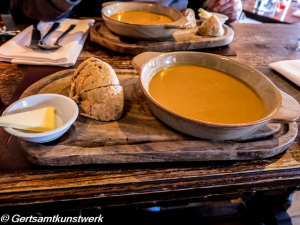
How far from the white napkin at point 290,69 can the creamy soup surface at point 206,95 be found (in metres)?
0.39

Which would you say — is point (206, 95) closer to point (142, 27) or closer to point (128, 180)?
point (128, 180)

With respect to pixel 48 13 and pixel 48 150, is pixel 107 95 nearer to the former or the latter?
pixel 48 150

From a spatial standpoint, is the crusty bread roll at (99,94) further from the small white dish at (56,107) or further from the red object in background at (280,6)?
the red object in background at (280,6)

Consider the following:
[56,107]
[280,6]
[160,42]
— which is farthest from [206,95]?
[280,6]

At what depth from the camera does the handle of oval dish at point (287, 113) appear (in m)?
0.56

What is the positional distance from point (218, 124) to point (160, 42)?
0.78 metres

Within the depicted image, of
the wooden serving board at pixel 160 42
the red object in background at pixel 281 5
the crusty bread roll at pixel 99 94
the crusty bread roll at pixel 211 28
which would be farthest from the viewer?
the red object in background at pixel 281 5

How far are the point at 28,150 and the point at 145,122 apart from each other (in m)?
0.31

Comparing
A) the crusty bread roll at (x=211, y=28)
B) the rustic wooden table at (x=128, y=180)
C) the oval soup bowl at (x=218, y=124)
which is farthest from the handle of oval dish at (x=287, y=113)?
the crusty bread roll at (x=211, y=28)

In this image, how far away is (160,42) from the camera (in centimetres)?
120

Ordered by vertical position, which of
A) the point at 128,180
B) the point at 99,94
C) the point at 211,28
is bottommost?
the point at 128,180

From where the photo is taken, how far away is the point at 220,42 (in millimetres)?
1264

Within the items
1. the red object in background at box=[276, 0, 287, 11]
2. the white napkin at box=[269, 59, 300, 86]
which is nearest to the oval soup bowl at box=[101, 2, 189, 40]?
the white napkin at box=[269, 59, 300, 86]

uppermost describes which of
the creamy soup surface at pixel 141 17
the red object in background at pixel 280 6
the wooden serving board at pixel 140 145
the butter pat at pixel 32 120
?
the red object in background at pixel 280 6
